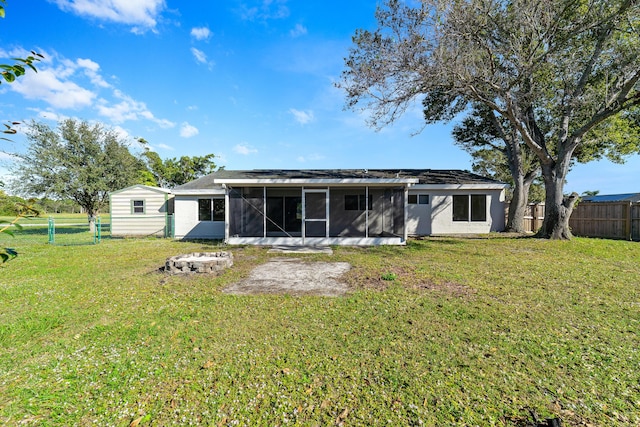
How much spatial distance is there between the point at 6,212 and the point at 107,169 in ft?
69.9

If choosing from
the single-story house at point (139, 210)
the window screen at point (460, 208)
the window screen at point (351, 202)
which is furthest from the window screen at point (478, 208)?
the single-story house at point (139, 210)

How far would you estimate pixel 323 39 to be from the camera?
11.2 m

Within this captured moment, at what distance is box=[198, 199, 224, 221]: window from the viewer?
44.4ft

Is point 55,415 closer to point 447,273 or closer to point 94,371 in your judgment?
point 94,371

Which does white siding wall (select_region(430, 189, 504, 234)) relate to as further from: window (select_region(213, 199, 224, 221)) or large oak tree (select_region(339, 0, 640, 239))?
window (select_region(213, 199, 224, 221))

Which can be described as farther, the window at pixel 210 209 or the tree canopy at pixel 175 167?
the tree canopy at pixel 175 167

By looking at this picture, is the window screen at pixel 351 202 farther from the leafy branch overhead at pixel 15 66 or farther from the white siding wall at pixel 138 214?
the leafy branch overhead at pixel 15 66

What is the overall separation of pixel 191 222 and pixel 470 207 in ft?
45.4

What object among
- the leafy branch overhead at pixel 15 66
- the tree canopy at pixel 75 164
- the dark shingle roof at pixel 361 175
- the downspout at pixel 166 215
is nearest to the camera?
the leafy branch overhead at pixel 15 66

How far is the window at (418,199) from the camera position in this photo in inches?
552

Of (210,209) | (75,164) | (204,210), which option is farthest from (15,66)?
(75,164)

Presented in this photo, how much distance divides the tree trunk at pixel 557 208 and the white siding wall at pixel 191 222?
1439 cm

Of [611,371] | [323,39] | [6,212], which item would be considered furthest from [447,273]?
[323,39]

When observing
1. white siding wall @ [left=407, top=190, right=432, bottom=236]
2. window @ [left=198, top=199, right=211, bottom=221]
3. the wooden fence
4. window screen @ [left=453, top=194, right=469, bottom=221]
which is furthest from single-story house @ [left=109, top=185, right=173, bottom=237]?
the wooden fence
